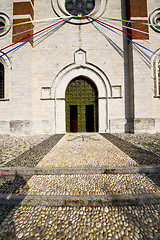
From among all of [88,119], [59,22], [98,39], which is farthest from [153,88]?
[59,22]

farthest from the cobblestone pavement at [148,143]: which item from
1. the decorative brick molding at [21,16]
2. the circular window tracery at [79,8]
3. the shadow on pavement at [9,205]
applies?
the decorative brick molding at [21,16]

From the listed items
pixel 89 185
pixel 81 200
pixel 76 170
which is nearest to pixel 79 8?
pixel 76 170

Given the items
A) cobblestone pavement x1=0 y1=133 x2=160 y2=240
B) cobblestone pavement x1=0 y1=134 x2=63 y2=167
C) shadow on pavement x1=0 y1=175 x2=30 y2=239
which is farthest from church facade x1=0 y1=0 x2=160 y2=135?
cobblestone pavement x1=0 y1=133 x2=160 y2=240

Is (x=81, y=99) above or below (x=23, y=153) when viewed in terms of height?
above

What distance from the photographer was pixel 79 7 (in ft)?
26.8

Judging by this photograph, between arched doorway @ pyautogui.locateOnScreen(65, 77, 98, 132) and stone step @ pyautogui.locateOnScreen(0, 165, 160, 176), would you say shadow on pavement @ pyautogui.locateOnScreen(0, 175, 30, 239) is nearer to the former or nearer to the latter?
stone step @ pyautogui.locateOnScreen(0, 165, 160, 176)

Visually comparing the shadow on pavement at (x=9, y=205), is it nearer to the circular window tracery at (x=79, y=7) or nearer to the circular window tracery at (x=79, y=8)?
the circular window tracery at (x=79, y=8)

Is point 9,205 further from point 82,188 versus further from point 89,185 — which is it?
point 89,185

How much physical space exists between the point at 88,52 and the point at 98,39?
115 centimetres

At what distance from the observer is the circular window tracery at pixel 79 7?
8.15 metres

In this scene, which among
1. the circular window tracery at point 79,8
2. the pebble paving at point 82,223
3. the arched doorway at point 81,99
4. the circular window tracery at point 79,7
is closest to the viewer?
the pebble paving at point 82,223

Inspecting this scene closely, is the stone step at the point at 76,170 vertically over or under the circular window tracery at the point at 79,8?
under

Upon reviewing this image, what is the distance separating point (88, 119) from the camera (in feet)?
37.9

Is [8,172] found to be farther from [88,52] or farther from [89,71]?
[88,52]
